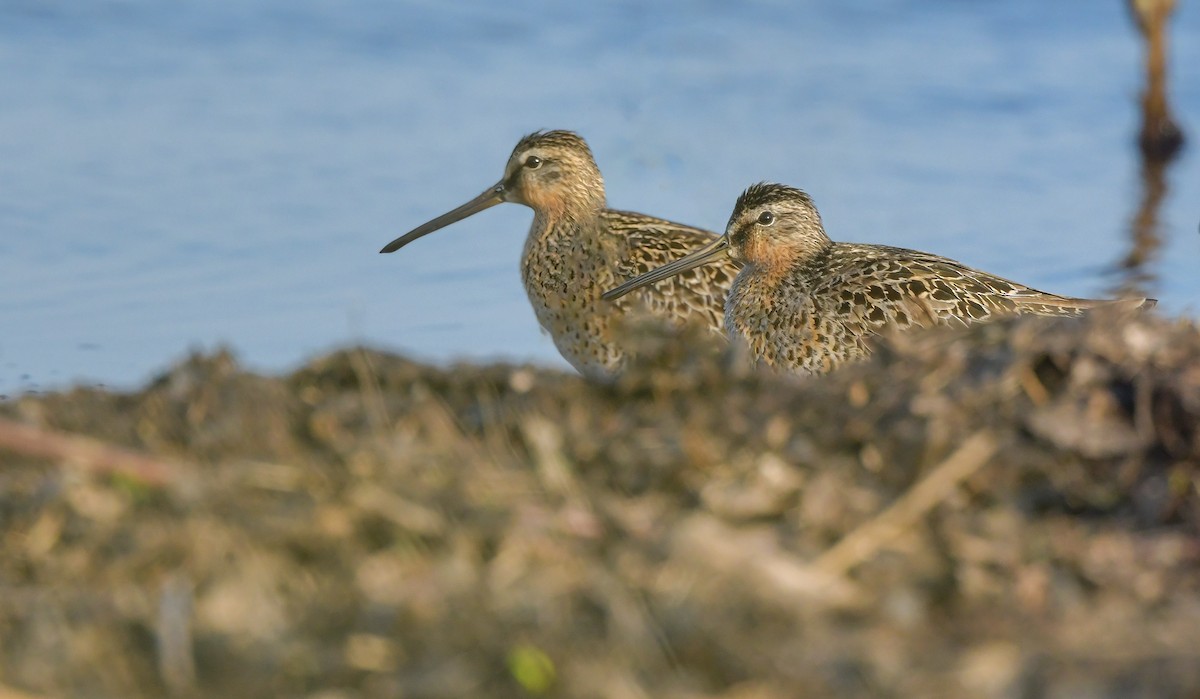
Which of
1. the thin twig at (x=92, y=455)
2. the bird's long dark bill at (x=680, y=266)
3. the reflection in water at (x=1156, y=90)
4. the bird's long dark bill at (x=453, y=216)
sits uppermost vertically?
the reflection in water at (x=1156, y=90)

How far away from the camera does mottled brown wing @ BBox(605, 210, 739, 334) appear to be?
6242 mm

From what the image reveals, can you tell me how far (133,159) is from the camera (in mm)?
7785

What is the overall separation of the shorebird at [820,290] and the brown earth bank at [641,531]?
2111 mm

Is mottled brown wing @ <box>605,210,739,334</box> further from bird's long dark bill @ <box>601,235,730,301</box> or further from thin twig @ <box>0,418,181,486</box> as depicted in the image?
thin twig @ <box>0,418,181,486</box>

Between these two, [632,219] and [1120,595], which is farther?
[632,219]

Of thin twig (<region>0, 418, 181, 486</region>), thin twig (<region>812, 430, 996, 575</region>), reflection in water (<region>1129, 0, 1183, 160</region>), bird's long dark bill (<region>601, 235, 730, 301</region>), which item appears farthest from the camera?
reflection in water (<region>1129, 0, 1183, 160</region>)

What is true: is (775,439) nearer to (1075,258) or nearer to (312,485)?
(312,485)

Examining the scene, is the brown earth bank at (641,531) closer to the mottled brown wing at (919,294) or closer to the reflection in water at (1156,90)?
the mottled brown wing at (919,294)

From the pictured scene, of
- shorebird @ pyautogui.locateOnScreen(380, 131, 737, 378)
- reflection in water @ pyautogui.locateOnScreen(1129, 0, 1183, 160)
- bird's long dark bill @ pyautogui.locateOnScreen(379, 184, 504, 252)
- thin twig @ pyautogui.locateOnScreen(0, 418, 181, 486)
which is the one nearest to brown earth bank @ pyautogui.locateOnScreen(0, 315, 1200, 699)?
thin twig @ pyautogui.locateOnScreen(0, 418, 181, 486)

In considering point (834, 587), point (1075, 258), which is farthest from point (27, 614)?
point (1075, 258)

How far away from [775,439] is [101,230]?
4.53 metres

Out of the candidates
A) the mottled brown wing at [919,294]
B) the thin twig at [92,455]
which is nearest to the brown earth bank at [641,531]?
the thin twig at [92,455]

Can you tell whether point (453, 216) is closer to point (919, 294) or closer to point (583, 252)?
point (583, 252)

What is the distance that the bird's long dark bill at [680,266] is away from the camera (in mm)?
6031
